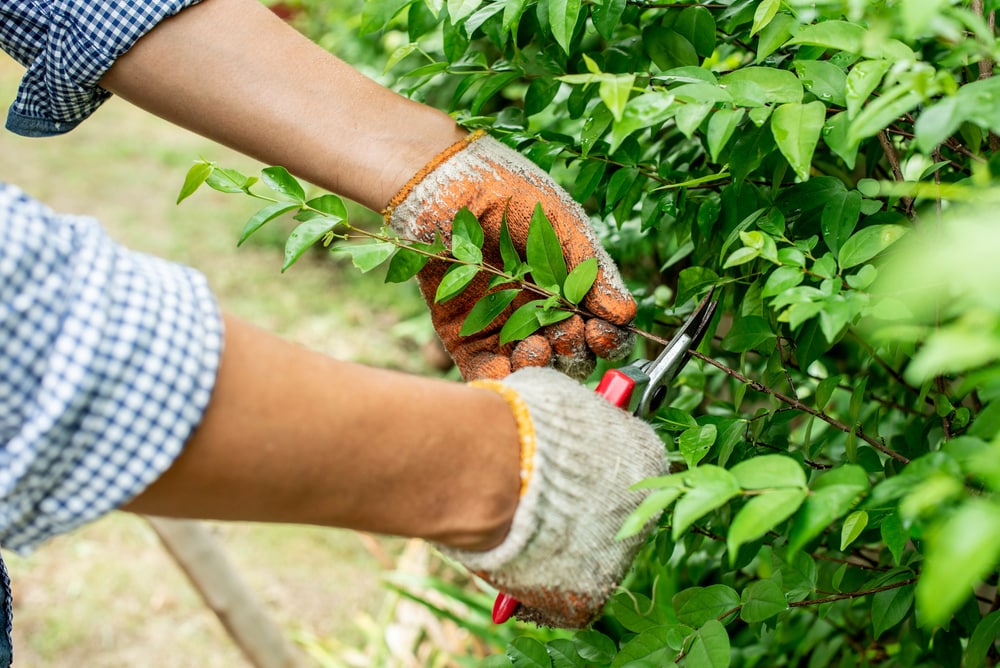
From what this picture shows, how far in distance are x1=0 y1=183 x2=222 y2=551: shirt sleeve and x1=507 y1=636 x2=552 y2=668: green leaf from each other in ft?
1.75

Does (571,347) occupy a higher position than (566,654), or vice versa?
(571,347)

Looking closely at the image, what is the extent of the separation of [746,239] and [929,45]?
0.61 meters

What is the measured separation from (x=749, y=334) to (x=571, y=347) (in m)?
0.23

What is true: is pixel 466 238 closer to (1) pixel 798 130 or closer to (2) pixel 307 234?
(2) pixel 307 234

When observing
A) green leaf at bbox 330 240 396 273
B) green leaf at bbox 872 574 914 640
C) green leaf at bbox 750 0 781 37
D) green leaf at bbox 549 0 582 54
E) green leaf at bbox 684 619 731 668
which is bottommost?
green leaf at bbox 872 574 914 640

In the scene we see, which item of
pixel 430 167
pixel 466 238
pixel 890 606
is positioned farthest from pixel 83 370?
pixel 890 606

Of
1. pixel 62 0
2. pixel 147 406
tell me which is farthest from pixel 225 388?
pixel 62 0

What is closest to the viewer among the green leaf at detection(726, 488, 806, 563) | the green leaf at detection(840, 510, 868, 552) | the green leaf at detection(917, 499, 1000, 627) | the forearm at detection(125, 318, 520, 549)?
the green leaf at detection(917, 499, 1000, 627)

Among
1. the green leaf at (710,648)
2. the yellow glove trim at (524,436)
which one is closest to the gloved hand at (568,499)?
the yellow glove trim at (524,436)

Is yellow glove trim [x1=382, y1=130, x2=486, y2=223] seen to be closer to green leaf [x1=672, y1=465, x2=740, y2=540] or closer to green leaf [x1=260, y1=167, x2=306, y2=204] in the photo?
green leaf [x1=260, y1=167, x2=306, y2=204]

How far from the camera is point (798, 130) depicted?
32.7 inches

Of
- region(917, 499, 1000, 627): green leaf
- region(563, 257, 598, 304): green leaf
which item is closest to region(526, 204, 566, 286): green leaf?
region(563, 257, 598, 304): green leaf

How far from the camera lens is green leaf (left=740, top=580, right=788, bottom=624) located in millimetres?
977

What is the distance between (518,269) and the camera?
1.12 metres
